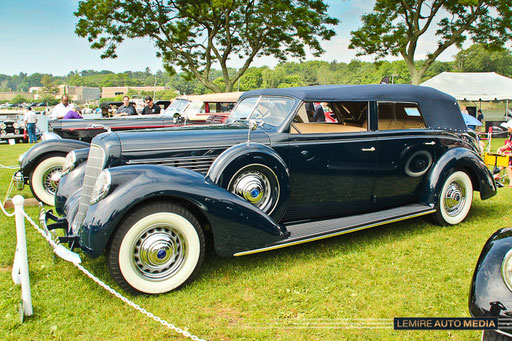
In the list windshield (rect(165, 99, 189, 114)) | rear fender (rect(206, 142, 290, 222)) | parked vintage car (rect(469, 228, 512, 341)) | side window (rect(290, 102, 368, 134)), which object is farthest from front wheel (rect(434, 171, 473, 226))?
windshield (rect(165, 99, 189, 114))

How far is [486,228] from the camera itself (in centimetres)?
484

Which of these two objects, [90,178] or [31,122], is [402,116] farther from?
[31,122]

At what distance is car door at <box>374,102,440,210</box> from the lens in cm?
453

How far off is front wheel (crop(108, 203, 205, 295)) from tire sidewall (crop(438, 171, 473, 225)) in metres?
3.35

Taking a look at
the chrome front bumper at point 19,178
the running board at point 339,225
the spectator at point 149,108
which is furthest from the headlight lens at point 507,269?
the spectator at point 149,108

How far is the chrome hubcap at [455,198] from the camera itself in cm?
492

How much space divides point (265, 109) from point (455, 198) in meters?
2.89

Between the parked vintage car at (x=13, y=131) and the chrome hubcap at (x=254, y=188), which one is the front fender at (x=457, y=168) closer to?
the chrome hubcap at (x=254, y=188)

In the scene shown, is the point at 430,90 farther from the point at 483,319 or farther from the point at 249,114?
the point at 483,319

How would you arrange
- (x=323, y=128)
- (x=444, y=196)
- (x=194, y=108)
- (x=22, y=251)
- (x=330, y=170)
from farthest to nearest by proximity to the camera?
(x=194, y=108), (x=444, y=196), (x=323, y=128), (x=330, y=170), (x=22, y=251)

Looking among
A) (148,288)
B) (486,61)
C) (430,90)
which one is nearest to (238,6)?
(430,90)

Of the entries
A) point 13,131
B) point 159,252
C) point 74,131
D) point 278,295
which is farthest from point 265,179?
point 13,131

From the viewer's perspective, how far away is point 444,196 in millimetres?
4863

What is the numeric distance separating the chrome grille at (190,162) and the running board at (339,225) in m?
1.02
